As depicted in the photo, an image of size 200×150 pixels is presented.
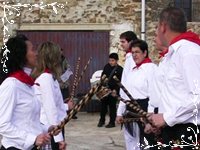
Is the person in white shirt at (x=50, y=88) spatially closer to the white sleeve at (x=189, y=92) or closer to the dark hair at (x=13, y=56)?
the dark hair at (x=13, y=56)

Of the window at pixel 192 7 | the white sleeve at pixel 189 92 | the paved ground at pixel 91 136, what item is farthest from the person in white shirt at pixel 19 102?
the window at pixel 192 7

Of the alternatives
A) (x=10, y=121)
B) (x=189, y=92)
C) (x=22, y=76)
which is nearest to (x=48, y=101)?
(x=22, y=76)

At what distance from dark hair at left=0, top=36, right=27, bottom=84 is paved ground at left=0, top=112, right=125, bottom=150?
15.4 feet

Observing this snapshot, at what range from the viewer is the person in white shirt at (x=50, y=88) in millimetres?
4492

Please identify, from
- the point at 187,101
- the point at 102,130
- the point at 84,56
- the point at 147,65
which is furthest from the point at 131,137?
the point at 84,56

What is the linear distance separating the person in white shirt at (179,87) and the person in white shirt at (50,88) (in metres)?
1.33

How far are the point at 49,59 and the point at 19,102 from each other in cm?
108

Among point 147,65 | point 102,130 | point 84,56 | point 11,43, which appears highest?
point 11,43

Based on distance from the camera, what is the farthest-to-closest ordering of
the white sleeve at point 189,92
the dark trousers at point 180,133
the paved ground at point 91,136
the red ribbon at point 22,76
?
the paved ground at point 91,136 < the red ribbon at point 22,76 < the dark trousers at point 180,133 < the white sleeve at point 189,92

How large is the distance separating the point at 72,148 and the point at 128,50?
2772mm

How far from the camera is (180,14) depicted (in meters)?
3.47

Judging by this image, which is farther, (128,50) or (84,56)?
(84,56)

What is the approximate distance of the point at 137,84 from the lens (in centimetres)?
551

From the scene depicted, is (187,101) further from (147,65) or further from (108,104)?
(108,104)
